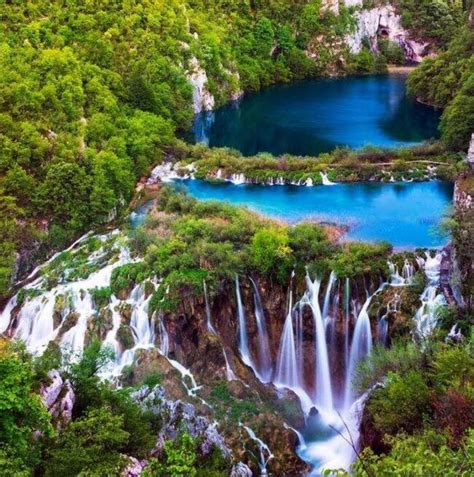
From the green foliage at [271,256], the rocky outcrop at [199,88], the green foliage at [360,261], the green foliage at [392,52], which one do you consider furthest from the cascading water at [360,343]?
the green foliage at [392,52]

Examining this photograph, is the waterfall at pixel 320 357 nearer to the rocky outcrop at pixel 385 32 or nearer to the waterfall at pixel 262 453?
the waterfall at pixel 262 453

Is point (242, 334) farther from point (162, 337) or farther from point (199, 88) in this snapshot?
point (199, 88)

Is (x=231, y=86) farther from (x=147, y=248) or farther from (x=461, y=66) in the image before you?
(x=147, y=248)

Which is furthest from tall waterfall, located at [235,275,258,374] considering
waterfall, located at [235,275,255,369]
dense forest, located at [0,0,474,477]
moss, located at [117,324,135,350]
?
moss, located at [117,324,135,350]

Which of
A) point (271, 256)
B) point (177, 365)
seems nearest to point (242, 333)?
point (177, 365)

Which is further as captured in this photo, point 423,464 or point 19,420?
point 19,420

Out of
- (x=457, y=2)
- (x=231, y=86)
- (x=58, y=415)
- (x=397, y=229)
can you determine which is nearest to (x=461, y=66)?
(x=231, y=86)
